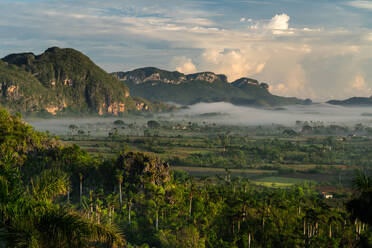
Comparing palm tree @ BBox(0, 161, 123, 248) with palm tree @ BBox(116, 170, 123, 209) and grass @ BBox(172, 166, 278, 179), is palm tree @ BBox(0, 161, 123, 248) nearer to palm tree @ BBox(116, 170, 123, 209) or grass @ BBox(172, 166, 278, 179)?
palm tree @ BBox(116, 170, 123, 209)

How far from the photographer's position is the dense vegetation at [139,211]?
35.7 feet

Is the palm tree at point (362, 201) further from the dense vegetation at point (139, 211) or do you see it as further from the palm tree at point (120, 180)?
the palm tree at point (120, 180)

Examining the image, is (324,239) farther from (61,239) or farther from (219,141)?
(219,141)

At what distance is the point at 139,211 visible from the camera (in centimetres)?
5619

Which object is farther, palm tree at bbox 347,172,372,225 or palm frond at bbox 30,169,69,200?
palm tree at bbox 347,172,372,225

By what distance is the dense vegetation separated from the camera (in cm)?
1088

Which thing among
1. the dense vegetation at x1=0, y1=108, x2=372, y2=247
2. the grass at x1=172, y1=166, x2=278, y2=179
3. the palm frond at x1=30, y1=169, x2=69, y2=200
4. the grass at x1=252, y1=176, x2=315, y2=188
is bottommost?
the grass at x1=252, y1=176, x2=315, y2=188

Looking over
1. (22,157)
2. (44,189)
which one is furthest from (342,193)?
(44,189)

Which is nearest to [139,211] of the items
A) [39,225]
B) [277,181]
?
[39,225]

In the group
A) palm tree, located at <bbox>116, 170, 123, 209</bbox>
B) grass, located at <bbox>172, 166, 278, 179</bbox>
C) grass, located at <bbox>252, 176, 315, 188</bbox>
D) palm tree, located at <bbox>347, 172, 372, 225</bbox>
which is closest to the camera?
palm tree, located at <bbox>347, 172, 372, 225</bbox>

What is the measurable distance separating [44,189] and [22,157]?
184 ft

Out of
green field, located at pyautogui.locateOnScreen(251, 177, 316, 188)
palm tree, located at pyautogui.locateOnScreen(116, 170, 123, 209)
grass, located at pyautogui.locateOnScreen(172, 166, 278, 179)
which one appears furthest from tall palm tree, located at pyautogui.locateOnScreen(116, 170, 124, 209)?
grass, located at pyautogui.locateOnScreen(172, 166, 278, 179)

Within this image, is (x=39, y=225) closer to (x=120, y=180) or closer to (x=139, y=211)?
(x=139, y=211)

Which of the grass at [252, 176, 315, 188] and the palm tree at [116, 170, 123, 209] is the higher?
the palm tree at [116, 170, 123, 209]
